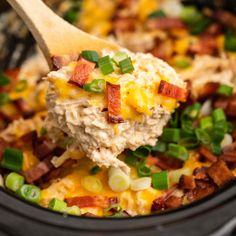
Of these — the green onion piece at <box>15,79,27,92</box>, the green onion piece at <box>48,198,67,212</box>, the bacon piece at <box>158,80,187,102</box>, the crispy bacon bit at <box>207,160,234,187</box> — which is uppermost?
the bacon piece at <box>158,80,187,102</box>

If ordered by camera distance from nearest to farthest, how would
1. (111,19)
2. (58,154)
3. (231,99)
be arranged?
(58,154)
(231,99)
(111,19)

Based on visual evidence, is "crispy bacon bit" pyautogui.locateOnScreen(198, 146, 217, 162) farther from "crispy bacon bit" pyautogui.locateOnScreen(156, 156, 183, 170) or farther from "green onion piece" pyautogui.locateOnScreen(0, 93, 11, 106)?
"green onion piece" pyautogui.locateOnScreen(0, 93, 11, 106)

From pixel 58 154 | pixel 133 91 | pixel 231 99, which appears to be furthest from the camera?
pixel 231 99

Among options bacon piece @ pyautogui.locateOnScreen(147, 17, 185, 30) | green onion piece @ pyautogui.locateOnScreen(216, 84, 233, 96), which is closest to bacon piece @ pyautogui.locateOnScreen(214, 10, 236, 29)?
bacon piece @ pyautogui.locateOnScreen(147, 17, 185, 30)

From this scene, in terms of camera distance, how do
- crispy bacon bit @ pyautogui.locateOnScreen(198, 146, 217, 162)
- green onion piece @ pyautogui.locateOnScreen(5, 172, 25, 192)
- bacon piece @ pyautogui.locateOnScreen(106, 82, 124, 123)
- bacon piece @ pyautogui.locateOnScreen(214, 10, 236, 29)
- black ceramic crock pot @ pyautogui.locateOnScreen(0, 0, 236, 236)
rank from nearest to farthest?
black ceramic crock pot @ pyautogui.locateOnScreen(0, 0, 236, 236), bacon piece @ pyautogui.locateOnScreen(106, 82, 124, 123), green onion piece @ pyautogui.locateOnScreen(5, 172, 25, 192), crispy bacon bit @ pyautogui.locateOnScreen(198, 146, 217, 162), bacon piece @ pyautogui.locateOnScreen(214, 10, 236, 29)

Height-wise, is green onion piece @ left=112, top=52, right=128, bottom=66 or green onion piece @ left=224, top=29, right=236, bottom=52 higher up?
green onion piece @ left=112, top=52, right=128, bottom=66

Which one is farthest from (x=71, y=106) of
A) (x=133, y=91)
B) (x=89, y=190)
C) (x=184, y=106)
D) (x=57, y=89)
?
(x=184, y=106)

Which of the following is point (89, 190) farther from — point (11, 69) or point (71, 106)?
point (11, 69)
